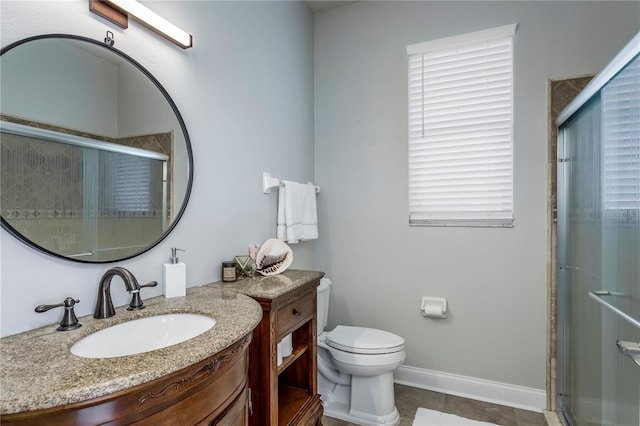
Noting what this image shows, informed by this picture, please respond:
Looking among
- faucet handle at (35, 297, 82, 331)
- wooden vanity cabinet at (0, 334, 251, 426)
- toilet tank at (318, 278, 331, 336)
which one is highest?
faucet handle at (35, 297, 82, 331)

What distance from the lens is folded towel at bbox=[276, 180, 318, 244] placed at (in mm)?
2168

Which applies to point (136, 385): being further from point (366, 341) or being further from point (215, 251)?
point (366, 341)

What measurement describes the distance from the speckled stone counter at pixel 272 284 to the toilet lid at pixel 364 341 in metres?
0.51

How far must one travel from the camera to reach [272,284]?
61.7 inches

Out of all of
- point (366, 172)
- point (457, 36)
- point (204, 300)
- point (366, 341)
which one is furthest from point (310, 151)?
point (204, 300)

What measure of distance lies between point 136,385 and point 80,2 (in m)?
1.21

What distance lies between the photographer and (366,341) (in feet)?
6.64

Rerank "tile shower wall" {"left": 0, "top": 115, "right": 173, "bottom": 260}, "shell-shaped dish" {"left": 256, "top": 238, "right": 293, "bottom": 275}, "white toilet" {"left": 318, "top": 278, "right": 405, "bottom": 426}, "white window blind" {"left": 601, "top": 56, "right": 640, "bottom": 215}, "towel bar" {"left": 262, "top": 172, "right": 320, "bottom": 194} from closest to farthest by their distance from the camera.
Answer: "tile shower wall" {"left": 0, "top": 115, "right": 173, "bottom": 260} < "white window blind" {"left": 601, "top": 56, "right": 640, "bottom": 215} < "shell-shaped dish" {"left": 256, "top": 238, "right": 293, "bottom": 275} < "white toilet" {"left": 318, "top": 278, "right": 405, "bottom": 426} < "towel bar" {"left": 262, "top": 172, "right": 320, "bottom": 194}

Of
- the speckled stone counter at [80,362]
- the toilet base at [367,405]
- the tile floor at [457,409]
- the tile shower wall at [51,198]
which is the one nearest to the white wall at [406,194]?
the tile floor at [457,409]

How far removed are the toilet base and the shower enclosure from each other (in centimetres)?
97

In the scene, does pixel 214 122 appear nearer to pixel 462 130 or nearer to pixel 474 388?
pixel 462 130

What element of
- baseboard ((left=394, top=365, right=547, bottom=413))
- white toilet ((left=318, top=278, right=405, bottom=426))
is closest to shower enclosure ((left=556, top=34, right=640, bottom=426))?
baseboard ((left=394, top=365, right=547, bottom=413))

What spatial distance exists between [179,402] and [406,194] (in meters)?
2.01

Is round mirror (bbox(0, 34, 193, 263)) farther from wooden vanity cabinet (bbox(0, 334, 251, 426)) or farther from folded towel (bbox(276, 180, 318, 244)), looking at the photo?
folded towel (bbox(276, 180, 318, 244))
